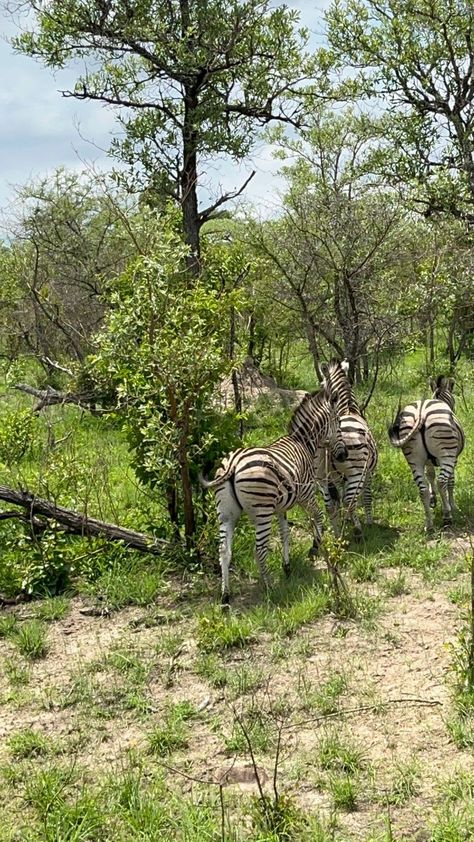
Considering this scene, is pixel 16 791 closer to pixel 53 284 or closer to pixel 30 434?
pixel 30 434

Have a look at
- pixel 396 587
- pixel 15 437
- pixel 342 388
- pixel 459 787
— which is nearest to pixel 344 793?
pixel 459 787

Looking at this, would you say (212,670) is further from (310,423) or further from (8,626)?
(310,423)

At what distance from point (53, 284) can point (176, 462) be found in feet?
41.3

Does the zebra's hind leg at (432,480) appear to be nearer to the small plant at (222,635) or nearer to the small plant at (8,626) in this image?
the small plant at (222,635)

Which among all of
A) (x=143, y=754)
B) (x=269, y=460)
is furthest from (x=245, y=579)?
(x=143, y=754)

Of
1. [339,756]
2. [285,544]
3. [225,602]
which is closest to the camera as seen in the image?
[339,756]

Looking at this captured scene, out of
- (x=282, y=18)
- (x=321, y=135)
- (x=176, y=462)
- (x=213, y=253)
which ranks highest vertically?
(x=321, y=135)

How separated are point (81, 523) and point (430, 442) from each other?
159 inches

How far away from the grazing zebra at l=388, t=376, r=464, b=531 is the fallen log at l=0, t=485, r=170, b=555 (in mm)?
3038

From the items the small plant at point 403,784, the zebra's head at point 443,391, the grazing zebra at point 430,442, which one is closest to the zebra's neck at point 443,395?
the zebra's head at point 443,391

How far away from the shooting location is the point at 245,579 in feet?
25.1

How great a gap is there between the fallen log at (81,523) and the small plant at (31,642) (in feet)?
5.03

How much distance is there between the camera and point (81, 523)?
7910mm

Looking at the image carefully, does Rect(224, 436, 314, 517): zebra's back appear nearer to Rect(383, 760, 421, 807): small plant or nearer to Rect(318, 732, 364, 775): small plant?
Rect(318, 732, 364, 775): small plant
